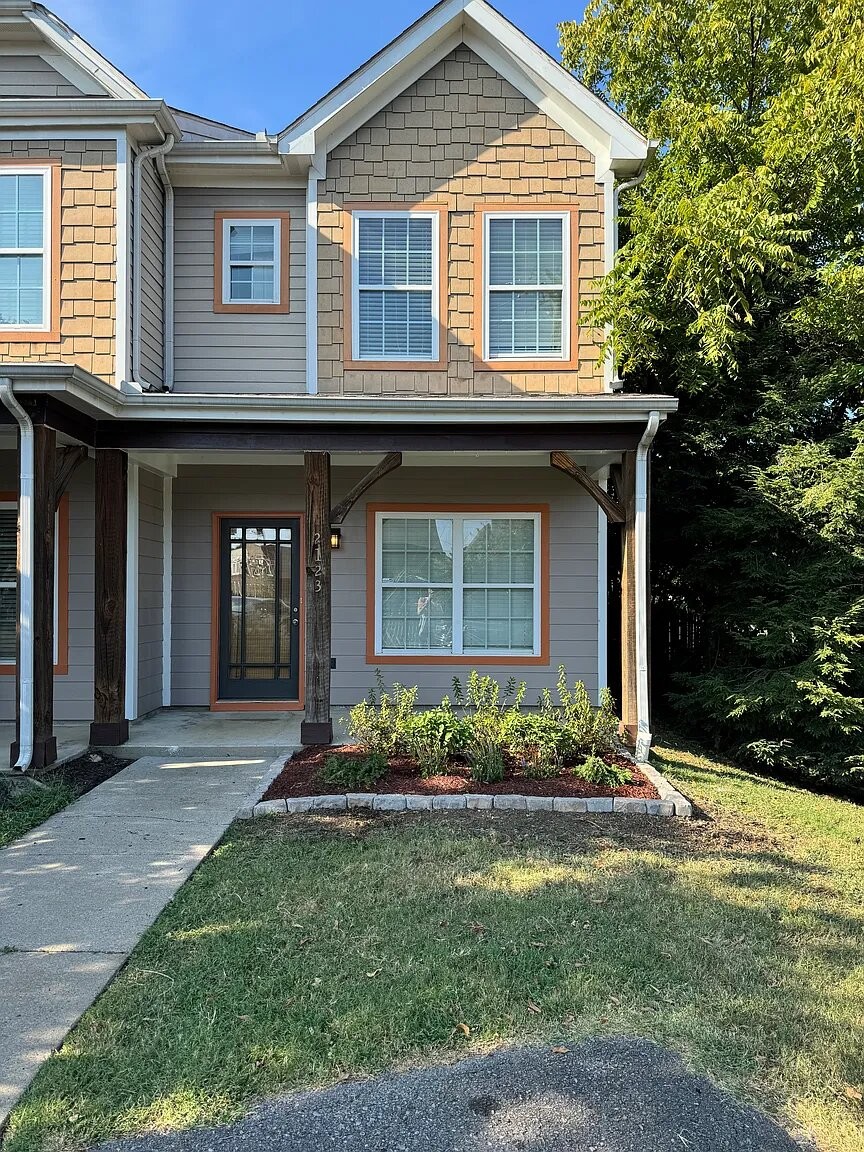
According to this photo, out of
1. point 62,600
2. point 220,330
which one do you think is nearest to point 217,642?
point 62,600

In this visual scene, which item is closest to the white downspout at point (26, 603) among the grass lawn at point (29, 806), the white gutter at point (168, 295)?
the grass lawn at point (29, 806)

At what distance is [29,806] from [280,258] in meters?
5.89

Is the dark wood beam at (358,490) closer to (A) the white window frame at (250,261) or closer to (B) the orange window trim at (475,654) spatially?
(B) the orange window trim at (475,654)

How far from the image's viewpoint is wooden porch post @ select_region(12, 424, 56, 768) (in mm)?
5977

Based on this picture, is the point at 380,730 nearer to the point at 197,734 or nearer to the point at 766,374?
the point at 197,734

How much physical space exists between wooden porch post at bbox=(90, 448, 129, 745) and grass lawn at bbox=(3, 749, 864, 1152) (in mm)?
2582

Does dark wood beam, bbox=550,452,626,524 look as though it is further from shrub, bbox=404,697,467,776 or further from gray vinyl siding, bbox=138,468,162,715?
gray vinyl siding, bbox=138,468,162,715

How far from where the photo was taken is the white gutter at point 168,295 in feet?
27.0

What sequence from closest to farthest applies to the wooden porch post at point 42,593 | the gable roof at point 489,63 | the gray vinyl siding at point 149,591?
1. the wooden porch post at point 42,593
2. the gable roof at point 489,63
3. the gray vinyl siding at point 149,591

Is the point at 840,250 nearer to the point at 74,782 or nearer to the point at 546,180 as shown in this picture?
the point at 546,180

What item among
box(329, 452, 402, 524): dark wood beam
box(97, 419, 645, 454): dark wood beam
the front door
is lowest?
the front door

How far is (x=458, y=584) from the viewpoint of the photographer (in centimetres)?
885

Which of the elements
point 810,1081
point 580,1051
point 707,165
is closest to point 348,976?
point 580,1051

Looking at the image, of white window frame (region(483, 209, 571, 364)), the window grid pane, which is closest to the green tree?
white window frame (region(483, 209, 571, 364))
